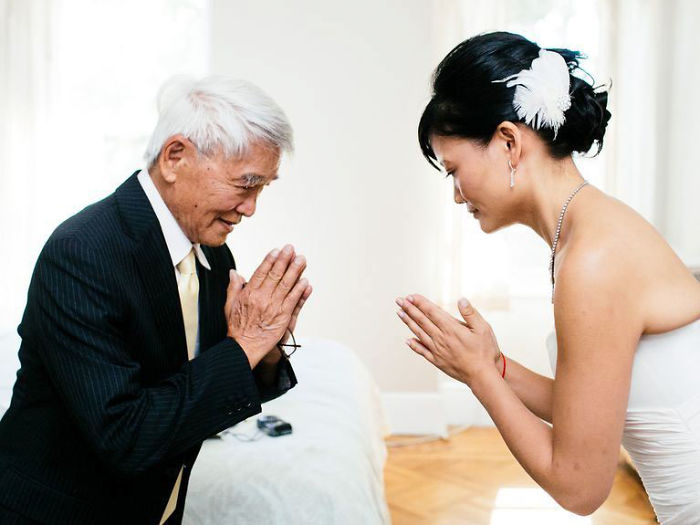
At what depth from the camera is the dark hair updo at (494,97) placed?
4.85ft

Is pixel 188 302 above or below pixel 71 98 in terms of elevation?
below

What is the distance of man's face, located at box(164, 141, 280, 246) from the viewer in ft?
4.98

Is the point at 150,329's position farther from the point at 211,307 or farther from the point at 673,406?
the point at 673,406

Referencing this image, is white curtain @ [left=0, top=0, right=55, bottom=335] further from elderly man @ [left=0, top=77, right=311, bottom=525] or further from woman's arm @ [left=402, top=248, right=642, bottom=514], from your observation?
woman's arm @ [left=402, top=248, right=642, bottom=514]

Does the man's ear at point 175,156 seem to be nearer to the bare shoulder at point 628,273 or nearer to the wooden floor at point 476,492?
the bare shoulder at point 628,273

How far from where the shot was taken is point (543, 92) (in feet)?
4.65

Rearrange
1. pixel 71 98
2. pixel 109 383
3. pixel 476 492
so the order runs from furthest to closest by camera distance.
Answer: pixel 71 98
pixel 476 492
pixel 109 383

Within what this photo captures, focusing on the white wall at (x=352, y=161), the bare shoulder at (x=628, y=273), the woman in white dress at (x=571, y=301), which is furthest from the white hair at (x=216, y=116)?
the white wall at (x=352, y=161)

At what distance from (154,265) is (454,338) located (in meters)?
0.57

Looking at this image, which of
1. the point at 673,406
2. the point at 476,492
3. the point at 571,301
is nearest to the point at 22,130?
the point at 476,492

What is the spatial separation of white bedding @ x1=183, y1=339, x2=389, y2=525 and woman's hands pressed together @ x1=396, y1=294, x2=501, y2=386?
52 centimetres

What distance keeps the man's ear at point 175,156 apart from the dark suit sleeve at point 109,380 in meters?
0.26

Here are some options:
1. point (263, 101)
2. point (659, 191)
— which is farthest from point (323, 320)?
point (263, 101)

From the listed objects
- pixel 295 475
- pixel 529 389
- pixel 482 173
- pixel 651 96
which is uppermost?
pixel 651 96
